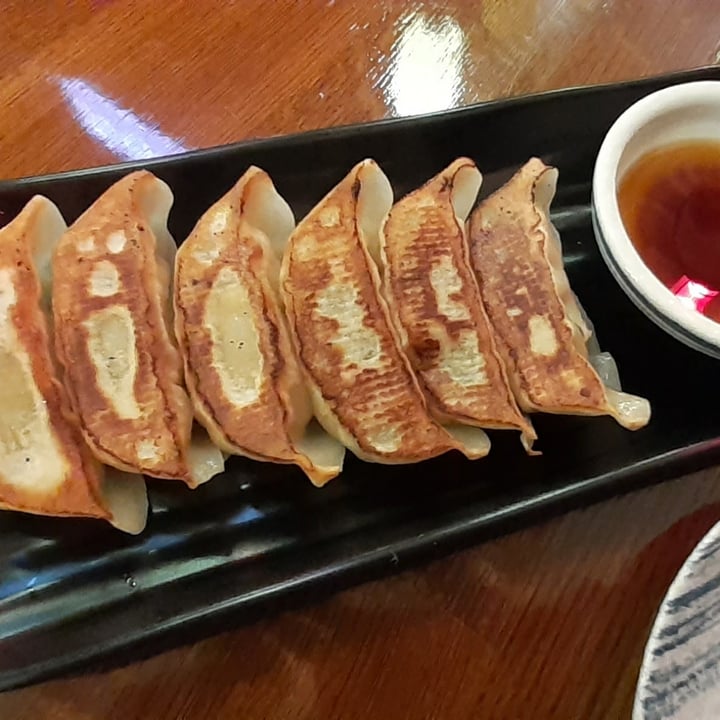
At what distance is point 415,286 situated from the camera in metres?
1.31

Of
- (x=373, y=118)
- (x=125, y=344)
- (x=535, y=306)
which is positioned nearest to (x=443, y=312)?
(x=535, y=306)

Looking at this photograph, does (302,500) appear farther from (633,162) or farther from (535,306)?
(633,162)

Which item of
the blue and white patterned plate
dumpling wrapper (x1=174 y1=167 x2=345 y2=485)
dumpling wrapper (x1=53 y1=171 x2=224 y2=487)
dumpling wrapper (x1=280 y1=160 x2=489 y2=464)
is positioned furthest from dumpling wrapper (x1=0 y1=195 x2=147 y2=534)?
the blue and white patterned plate

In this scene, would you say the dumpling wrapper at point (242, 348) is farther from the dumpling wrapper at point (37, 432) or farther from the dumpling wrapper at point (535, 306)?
the dumpling wrapper at point (535, 306)

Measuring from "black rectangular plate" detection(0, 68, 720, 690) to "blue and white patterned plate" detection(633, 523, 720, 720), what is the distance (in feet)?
0.95

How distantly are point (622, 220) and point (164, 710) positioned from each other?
999 millimetres

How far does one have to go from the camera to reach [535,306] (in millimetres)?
1332

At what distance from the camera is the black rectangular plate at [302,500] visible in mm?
1221

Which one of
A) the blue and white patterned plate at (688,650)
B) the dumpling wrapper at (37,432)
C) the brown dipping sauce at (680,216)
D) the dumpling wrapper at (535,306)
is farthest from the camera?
the brown dipping sauce at (680,216)

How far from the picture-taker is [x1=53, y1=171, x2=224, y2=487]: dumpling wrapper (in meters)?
1.18

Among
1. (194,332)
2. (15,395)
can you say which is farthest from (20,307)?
(194,332)

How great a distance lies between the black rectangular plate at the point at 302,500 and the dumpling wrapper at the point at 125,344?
0.43ft

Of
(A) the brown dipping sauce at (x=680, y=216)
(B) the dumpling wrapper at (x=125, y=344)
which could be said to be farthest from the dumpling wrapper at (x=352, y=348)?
(A) the brown dipping sauce at (x=680, y=216)

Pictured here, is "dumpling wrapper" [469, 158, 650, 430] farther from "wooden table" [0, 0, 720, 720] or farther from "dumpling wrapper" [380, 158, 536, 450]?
"wooden table" [0, 0, 720, 720]
